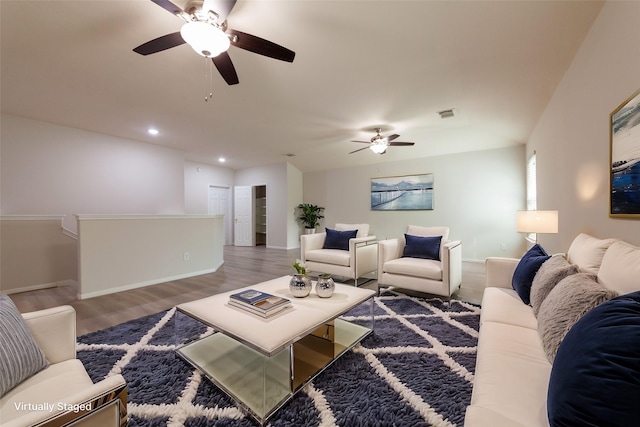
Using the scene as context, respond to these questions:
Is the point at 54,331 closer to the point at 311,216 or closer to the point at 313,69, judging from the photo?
the point at 313,69

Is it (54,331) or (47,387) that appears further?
(54,331)

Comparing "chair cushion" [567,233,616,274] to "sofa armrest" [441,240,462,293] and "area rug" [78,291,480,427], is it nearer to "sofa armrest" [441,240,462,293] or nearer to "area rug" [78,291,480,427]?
"area rug" [78,291,480,427]

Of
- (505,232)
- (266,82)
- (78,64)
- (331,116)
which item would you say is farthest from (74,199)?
(505,232)

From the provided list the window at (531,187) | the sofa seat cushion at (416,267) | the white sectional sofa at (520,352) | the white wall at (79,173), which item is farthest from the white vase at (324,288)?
the white wall at (79,173)

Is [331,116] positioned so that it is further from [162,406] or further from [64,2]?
[162,406]

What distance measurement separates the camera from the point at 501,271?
92.8 inches

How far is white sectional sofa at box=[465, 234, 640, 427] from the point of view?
0.87 metres

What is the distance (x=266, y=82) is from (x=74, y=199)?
4257 millimetres

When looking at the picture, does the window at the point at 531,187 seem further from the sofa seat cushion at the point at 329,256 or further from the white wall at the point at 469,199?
the sofa seat cushion at the point at 329,256

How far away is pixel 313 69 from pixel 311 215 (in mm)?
4874

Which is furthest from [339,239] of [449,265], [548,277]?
[548,277]

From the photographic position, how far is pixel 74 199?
462 centimetres

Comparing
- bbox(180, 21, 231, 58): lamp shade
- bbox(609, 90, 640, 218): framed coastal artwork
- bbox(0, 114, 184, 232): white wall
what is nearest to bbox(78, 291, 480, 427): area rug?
bbox(609, 90, 640, 218): framed coastal artwork

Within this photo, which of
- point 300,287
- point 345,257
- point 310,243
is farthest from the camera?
point 310,243
